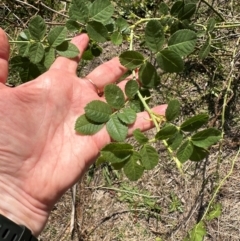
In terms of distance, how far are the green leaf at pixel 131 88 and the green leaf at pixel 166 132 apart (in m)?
0.16

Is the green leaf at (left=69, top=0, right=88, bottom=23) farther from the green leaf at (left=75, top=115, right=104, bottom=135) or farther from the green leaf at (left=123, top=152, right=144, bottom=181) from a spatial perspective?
the green leaf at (left=123, top=152, right=144, bottom=181)

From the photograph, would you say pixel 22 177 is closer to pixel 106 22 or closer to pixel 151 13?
pixel 106 22

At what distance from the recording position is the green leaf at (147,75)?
4.16ft

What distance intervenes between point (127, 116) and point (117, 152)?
0.11 metres

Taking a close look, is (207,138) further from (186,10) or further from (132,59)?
(186,10)

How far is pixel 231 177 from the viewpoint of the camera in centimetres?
209

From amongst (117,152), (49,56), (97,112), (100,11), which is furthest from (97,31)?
(117,152)

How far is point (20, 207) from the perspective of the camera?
1.45m

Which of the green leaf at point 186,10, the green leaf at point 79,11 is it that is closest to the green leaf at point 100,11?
the green leaf at point 79,11

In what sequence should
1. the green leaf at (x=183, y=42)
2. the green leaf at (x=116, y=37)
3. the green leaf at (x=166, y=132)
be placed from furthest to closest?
1. the green leaf at (x=116, y=37)
2. the green leaf at (x=183, y=42)
3. the green leaf at (x=166, y=132)

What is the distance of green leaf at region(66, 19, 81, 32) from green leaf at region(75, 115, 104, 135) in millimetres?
304

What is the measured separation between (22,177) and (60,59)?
402 mm

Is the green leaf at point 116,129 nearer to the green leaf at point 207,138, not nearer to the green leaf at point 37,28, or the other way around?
the green leaf at point 207,138

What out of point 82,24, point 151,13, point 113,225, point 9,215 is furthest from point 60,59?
point 113,225
